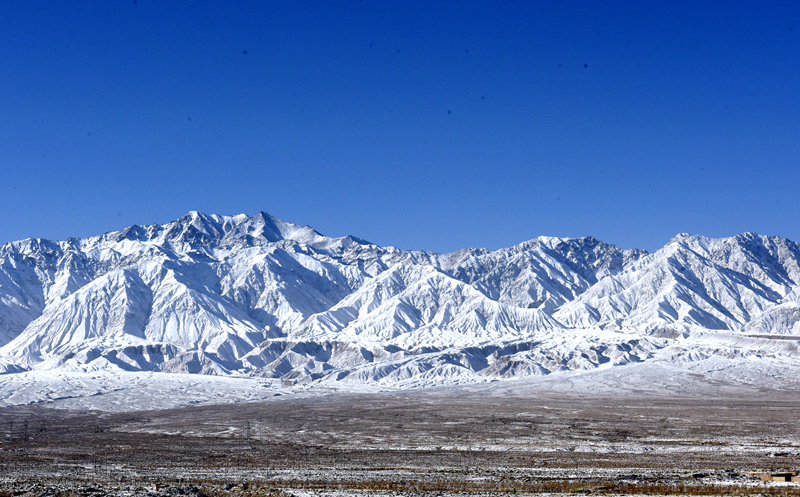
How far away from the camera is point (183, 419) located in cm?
10456

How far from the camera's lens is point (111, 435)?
275 feet

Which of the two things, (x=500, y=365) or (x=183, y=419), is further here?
(x=500, y=365)

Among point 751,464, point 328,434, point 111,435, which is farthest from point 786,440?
point 111,435

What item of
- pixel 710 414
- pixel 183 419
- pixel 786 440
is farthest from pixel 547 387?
pixel 786 440

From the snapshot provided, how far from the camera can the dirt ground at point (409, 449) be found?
139ft

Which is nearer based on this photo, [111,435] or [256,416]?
[111,435]

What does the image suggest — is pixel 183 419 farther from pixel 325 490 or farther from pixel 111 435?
pixel 325 490

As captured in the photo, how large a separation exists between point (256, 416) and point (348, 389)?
58.6m

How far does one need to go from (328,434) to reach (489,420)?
79.3 ft

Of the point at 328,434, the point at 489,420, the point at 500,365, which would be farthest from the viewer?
the point at 500,365

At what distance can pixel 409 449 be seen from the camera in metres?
66.1

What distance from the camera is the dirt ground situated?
42469 mm

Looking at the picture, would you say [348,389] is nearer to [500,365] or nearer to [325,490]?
[500,365]

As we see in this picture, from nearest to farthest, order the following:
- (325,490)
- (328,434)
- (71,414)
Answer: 1. (325,490)
2. (328,434)
3. (71,414)
